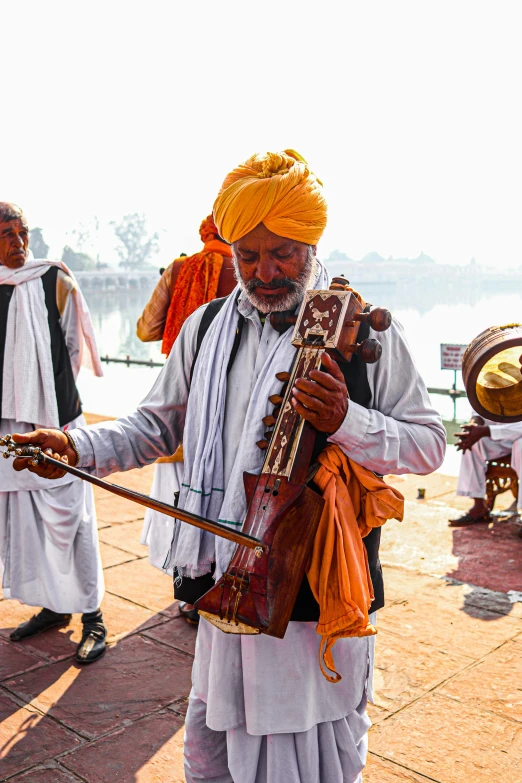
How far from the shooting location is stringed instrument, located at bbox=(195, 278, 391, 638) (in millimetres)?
1921

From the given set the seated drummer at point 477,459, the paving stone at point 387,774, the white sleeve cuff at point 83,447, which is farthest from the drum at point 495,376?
the seated drummer at point 477,459

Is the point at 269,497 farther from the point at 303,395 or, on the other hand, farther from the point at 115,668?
the point at 115,668

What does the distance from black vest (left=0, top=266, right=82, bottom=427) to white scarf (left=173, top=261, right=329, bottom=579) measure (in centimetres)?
197

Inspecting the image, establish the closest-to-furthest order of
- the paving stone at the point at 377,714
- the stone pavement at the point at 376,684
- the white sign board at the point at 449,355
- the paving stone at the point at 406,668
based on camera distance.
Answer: the stone pavement at the point at 376,684 < the paving stone at the point at 377,714 < the paving stone at the point at 406,668 < the white sign board at the point at 449,355

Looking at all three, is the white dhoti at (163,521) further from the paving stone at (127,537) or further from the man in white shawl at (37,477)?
the paving stone at (127,537)

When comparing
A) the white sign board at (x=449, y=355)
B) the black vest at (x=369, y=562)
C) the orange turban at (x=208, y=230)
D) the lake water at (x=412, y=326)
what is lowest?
the lake water at (x=412, y=326)

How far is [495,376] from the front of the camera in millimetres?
2658

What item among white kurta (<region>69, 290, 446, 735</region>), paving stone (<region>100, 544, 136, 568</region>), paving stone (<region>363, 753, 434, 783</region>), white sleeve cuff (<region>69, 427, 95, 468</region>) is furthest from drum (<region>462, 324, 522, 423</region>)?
paving stone (<region>100, 544, 136, 568</region>)

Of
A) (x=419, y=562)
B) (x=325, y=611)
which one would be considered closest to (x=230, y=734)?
(x=325, y=611)

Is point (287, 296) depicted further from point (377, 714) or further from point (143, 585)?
point (143, 585)

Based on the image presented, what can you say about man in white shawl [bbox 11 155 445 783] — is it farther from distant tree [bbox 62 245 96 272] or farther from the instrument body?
distant tree [bbox 62 245 96 272]

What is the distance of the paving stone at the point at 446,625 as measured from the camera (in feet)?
13.3

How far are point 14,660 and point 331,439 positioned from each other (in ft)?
8.51

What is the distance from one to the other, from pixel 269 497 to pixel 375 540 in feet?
1.44
